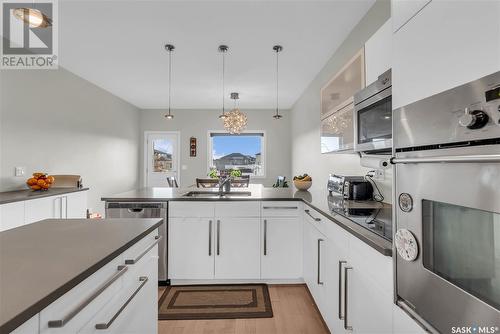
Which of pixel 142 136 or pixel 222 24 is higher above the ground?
pixel 222 24

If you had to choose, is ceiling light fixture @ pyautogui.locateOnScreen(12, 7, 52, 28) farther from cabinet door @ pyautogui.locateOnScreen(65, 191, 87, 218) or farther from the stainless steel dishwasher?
cabinet door @ pyautogui.locateOnScreen(65, 191, 87, 218)

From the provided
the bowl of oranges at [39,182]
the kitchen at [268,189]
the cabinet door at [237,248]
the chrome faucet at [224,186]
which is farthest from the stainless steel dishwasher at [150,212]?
the bowl of oranges at [39,182]

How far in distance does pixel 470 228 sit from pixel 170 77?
448 centimetres

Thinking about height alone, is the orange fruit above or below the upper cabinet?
below

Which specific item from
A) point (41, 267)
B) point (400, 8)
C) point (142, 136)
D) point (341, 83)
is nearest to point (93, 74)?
point (142, 136)

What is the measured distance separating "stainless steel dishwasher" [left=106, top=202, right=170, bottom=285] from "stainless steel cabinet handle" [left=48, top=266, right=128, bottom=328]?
144 centimetres

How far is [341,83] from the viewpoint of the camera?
2.15m

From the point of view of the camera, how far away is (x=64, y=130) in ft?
13.0

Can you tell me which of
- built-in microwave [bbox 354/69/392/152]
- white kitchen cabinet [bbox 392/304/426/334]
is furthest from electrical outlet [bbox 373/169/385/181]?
white kitchen cabinet [bbox 392/304/426/334]

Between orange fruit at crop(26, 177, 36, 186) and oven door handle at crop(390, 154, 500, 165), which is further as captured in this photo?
orange fruit at crop(26, 177, 36, 186)

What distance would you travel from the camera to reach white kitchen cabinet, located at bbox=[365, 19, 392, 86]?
1.41 m

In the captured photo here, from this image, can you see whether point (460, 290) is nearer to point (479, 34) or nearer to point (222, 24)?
point (479, 34)

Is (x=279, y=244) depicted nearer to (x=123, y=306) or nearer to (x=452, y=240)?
(x=123, y=306)

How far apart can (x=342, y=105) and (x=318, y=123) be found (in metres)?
1.94
